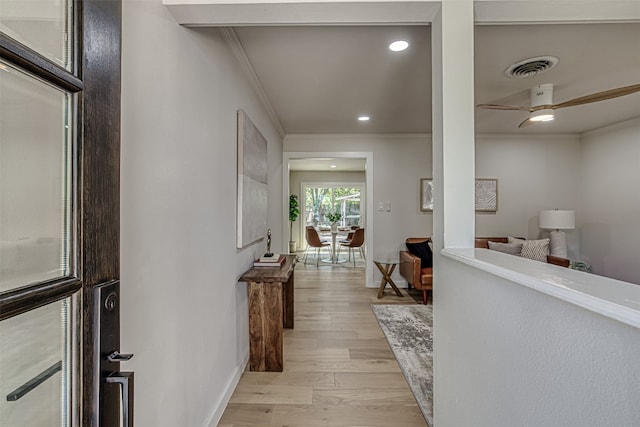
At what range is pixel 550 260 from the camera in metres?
3.99

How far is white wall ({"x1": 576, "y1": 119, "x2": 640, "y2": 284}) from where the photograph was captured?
160 inches

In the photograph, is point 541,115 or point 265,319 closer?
point 265,319

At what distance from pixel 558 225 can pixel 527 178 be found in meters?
0.92

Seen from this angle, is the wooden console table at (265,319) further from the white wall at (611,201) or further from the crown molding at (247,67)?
the white wall at (611,201)

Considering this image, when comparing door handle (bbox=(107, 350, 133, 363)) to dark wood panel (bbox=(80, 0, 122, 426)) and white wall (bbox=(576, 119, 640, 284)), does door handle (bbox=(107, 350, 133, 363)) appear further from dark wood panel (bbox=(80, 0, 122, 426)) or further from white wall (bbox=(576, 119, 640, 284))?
white wall (bbox=(576, 119, 640, 284))

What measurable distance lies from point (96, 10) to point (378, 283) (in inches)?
187

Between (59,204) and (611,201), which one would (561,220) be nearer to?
(611,201)

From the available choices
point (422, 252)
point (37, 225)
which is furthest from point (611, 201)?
point (37, 225)

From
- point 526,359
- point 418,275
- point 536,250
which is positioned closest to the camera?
point 526,359

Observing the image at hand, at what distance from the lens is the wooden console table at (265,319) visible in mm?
2289

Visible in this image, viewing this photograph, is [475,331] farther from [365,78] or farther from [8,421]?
[365,78]

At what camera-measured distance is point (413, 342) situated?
2.85m

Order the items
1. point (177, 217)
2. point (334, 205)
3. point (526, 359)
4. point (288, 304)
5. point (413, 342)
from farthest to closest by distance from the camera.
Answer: point (334, 205), point (288, 304), point (413, 342), point (177, 217), point (526, 359)

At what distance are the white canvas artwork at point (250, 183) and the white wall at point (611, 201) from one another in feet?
15.5
